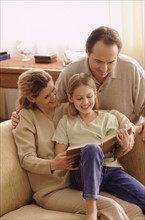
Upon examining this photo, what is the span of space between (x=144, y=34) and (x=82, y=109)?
45.9 inches

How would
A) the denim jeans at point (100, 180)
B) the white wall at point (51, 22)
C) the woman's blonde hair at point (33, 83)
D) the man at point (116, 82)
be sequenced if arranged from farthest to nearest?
the white wall at point (51, 22) → the man at point (116, 82) → the woman's blonde hair at point (33, 83) → the denim jeans at point (100, 180)

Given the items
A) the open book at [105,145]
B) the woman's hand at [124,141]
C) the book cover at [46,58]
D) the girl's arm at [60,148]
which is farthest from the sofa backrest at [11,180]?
the book cover at [46,58]

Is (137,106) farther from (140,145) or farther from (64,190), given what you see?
(64,190)

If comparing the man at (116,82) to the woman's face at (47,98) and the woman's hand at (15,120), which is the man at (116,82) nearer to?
the woman's face at (47,98)

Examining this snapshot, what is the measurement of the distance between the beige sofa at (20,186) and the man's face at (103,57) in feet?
1.31

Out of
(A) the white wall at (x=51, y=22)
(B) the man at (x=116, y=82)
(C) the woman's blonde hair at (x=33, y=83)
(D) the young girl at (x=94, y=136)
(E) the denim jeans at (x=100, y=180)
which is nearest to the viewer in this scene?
(E) the denim jeans at (x=100, y=180)

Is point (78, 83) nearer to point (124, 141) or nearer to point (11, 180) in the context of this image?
point (124, 141)

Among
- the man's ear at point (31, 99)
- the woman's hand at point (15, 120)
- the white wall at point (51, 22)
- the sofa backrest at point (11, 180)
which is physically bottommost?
the sofa backrest at point (11, 180)

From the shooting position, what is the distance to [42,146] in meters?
2.07

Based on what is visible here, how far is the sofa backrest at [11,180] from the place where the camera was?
1.98m

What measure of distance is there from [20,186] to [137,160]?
0.62 m

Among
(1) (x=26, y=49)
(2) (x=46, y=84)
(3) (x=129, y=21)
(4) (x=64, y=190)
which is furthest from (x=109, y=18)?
(4) (x=64, y=190)

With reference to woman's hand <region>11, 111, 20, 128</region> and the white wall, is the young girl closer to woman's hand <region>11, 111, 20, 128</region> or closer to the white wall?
woman's hand <region>11, 111, 20, 128</region>

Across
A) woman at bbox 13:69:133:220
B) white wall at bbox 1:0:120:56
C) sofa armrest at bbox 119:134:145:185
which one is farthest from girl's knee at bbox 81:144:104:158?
white wall at bbox 1:0:120:56
